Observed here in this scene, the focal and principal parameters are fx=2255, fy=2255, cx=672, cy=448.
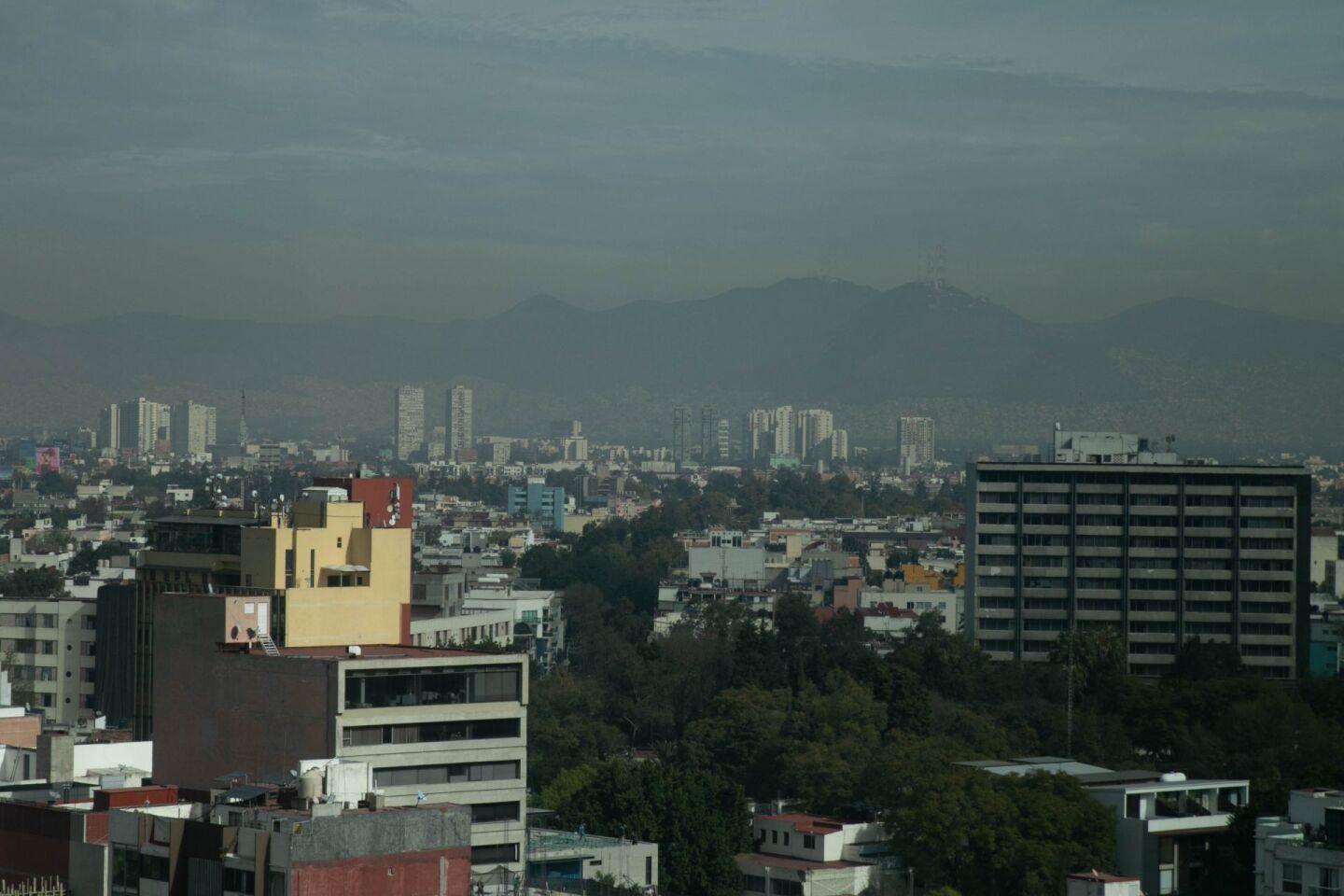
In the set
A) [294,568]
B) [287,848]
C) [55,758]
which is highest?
[294,568]

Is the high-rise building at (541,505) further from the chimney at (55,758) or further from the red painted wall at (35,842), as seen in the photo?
the red painted wall at (35,842)

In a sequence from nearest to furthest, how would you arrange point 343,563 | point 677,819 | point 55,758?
point 55,758 → point 677,819 → point 343,563

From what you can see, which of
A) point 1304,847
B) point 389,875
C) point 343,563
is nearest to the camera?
point 389,875

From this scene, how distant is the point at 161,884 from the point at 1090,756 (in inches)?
1240

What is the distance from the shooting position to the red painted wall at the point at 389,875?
23.4 meters

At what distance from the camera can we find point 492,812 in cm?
3522

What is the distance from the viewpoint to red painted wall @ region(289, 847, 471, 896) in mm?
23391

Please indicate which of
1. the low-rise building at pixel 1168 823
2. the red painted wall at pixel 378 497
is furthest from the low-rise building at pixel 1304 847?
the red painted wall at pixel 378 497

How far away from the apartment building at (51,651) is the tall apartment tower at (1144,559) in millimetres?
31654

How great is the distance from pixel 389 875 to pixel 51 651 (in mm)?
35372

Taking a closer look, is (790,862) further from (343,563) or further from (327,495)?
(327,495)

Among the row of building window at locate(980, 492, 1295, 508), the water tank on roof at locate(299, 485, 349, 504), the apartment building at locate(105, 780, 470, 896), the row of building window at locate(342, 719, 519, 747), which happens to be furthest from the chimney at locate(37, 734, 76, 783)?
the row of building window at locate(980, 492, 1295, 508)

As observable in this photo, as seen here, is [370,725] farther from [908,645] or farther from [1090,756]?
[908,645]

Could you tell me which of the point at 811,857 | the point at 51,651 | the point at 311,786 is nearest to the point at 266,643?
the point at 811,857
